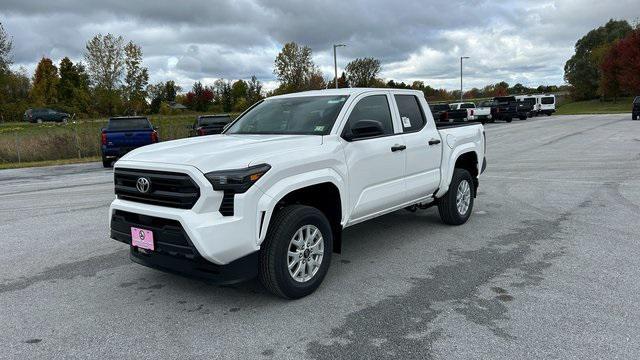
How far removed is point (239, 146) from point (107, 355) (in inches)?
73.7

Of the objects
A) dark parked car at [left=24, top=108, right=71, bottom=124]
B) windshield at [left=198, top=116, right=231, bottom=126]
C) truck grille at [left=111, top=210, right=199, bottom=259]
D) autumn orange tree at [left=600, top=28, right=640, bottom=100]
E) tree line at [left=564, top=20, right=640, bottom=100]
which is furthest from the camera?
tree line at [left=564, top=20, right=640, bottom=100]

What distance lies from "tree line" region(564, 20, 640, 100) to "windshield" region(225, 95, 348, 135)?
2396 inches

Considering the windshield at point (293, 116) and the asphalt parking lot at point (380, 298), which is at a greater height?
the windshield at point (293, 116)

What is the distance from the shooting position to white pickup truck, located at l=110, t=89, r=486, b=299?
12.5ft

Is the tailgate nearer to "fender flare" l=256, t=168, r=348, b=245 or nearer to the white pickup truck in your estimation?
the white pickup truck

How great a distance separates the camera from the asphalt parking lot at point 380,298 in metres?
3.52

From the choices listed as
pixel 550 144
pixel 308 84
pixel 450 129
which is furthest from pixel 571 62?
pixel 450 129

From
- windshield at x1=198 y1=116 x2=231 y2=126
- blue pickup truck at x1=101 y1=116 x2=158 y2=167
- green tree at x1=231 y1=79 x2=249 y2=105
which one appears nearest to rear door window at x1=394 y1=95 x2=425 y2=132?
blue pickup truck at x1=101 y1=116 x2=158 y2=167

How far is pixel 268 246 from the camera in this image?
4.07m

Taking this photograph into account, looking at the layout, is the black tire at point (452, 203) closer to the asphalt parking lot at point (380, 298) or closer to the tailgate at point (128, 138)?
the asphalt parking lot at point (380, 298)

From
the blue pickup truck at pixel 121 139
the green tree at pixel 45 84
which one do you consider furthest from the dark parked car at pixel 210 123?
the green tree at pixel 45 84

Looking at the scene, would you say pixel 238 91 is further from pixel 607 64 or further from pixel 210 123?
pixel 210 123

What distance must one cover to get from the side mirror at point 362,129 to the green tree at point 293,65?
152ft

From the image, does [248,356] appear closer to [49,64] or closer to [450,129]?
[450,129]
